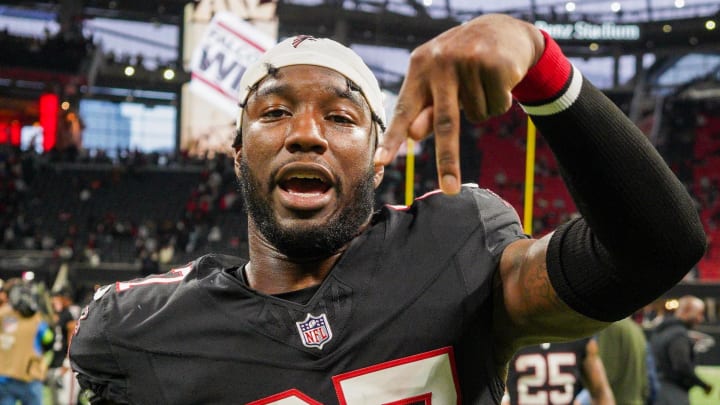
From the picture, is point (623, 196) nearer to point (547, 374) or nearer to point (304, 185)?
point (304, 185)

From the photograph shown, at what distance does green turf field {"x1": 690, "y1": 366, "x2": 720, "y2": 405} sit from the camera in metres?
8.70

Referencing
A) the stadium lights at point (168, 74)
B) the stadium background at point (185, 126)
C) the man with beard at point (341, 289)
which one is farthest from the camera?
the stadium lights at point (168, 74)

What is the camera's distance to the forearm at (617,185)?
1.23 meters

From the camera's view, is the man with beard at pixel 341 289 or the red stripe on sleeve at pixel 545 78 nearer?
the red stripe on sleeve at pixel 545 78

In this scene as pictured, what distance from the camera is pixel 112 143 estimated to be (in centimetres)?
3114

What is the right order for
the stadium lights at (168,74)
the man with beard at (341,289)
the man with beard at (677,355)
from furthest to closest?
the stadium lights at (168,74) < the man with beard at (677,355) < the man with beard at (341,289)

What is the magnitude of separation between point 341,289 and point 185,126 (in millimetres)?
21750

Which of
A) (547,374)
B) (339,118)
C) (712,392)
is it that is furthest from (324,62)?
(712,392)

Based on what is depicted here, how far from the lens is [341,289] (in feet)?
5.21

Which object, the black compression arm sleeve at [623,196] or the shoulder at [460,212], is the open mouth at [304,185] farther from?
the black compression arm sleeve at [623,196]

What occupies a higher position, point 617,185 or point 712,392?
point 617,185

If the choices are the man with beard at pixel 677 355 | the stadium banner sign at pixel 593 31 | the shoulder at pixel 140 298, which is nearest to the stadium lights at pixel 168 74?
the stadium banner sign at pixel 593 31

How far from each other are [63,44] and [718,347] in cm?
1836

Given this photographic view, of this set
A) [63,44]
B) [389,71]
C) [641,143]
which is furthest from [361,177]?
[389,71]
